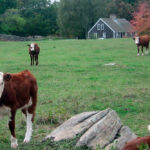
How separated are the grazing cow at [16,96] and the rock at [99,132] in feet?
2.39

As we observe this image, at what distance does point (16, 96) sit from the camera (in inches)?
254

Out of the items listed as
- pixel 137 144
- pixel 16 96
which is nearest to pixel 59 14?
pixel 16 96

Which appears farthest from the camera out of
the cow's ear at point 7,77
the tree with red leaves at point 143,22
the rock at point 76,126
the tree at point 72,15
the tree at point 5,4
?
the tree at point 5,4

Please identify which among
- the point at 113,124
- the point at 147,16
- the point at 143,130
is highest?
the point at 147,16

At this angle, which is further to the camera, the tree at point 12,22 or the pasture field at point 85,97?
the tree at point 12,22

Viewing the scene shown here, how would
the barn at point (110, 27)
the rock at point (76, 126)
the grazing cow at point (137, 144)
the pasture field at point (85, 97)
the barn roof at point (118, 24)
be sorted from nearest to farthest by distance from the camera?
the grazing cow at point (137, 144) < the rock at point (76, 126) < the pasture field at point (85, 97) < the barn at point (110, 27) < the barn roof at point (118, 24)

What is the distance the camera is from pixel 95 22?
261 feet

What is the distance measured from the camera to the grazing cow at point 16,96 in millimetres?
6137

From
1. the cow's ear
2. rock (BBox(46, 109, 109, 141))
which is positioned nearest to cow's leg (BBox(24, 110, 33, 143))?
rock (BBox(46, 109, 109, 141))

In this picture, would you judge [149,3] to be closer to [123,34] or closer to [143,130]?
[143,130]

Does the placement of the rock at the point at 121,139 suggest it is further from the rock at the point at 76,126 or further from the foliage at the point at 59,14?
the foliage at the point at 59,14

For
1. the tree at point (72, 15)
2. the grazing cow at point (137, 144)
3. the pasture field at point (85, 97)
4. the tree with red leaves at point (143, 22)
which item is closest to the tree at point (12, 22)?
the tree at point (72, 15)

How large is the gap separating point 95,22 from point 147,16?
44077 millimetres

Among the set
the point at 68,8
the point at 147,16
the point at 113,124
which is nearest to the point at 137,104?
the point at 113,124
